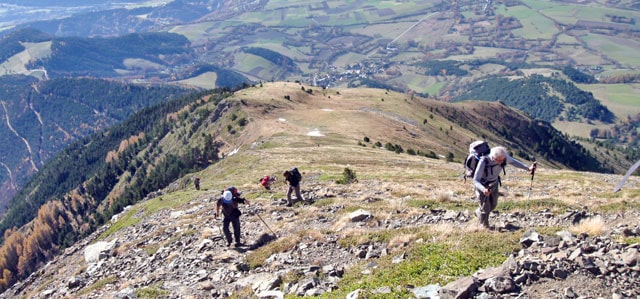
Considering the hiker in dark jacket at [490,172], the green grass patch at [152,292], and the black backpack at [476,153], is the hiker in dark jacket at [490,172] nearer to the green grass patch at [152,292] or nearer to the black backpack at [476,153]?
the black backpack at [476,153]

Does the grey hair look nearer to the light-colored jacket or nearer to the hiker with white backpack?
the hiker with white backpack

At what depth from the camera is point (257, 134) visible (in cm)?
9325

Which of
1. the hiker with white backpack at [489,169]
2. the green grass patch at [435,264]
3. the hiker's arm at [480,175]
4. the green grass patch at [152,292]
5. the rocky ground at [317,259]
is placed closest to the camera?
the rocky ground at [317,259]

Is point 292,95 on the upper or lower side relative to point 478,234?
lower

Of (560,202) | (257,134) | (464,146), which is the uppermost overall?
(560,202)

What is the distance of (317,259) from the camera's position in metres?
19.5

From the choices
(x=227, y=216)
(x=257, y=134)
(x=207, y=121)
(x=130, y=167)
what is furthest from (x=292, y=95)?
(x=227, y=216)

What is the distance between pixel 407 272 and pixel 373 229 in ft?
23.9

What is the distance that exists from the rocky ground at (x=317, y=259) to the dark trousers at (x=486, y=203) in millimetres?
717

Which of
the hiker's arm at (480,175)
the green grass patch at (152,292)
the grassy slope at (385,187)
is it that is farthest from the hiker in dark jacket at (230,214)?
the hiker's arm at (480,175)

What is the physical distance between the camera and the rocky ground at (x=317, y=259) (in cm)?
1231

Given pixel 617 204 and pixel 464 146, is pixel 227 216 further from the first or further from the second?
pixel 464 146

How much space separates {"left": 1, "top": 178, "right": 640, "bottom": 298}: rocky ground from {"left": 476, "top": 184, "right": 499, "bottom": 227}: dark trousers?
72cm

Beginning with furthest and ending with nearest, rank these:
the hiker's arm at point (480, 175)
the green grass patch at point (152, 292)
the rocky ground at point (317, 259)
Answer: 1. the green grass patch at point (152, 292)
2. the hiker's arm at point (480, 175)
3. the rocky ground at point (317, 259)
